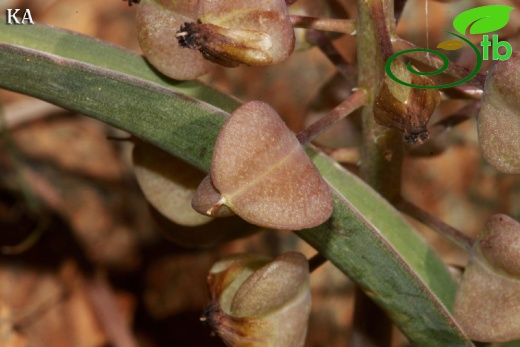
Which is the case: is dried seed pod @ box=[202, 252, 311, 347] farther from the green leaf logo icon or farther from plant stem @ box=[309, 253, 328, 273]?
the green leaf logo icon

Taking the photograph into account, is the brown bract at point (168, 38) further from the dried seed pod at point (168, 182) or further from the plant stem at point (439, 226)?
the plant stem at point (439, 226)

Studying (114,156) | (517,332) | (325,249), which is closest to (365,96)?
(325,249)

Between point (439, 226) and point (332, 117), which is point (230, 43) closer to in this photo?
point (332, 117)

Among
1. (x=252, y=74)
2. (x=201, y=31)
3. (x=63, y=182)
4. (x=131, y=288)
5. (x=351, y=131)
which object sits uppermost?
(x=201, y=31)

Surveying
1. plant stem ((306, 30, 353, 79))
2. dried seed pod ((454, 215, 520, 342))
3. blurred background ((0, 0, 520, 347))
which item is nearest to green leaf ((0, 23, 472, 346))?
dried seed pod ((454, 215, 520, 342))

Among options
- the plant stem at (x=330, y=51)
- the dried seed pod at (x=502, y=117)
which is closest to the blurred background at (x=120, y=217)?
the plant stem at (x=330, y=51)

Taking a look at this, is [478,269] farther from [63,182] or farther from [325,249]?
[63,182]

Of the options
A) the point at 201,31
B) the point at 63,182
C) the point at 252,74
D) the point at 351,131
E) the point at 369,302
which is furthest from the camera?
the point at 63,182
